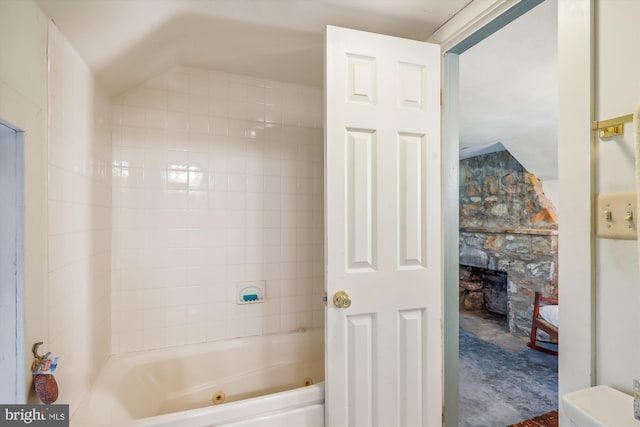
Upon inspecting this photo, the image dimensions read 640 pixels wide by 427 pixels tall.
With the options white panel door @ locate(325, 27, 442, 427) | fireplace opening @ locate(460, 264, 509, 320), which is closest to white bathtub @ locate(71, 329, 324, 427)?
white panel door @ locate(325, 27, 442, 427)

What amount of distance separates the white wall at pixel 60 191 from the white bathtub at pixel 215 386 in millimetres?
144

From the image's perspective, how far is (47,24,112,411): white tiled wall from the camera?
112cm

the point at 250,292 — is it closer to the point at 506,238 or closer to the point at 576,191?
the point at 576,191

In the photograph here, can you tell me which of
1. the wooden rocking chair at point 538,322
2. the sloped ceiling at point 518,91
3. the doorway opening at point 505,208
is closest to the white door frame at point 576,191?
the doorway opening at point 505,208

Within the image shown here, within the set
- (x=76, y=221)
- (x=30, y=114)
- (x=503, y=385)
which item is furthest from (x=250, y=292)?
(x=503, y=385)

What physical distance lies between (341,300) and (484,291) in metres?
4.02

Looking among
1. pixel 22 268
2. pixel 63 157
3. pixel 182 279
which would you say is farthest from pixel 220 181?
pixel 22 268

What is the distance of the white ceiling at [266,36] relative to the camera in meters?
1.26

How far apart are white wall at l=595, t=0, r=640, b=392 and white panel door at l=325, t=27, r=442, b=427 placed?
668mm

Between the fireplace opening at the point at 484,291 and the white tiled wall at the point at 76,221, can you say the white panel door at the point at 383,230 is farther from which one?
the fireplace opening at the point at 484,291

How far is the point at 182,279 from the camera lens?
77.2 inches

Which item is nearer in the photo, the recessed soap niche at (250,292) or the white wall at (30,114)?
the white wall at (30,114)

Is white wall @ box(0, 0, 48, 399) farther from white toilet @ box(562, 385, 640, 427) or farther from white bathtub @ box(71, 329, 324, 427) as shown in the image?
white toilet @ box(562, 385, 640, 427)

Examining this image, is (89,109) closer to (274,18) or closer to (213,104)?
(213,104)
